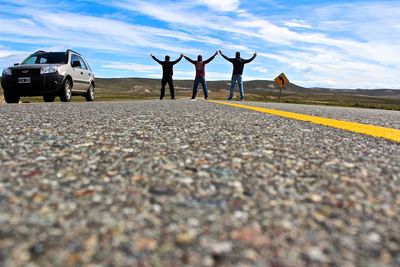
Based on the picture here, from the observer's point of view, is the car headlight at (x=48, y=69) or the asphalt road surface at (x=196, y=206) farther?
the car headlight at (x=48, y=69)

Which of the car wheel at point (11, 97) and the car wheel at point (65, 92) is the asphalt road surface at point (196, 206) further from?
the car wheel at point (11, 97)

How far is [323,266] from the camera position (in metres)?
1.25

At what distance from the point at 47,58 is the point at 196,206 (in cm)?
1389

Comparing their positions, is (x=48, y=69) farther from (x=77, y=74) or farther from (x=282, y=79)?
(x=282, y=79)

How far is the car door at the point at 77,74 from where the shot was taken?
1434cm

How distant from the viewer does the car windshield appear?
1386 centimetres

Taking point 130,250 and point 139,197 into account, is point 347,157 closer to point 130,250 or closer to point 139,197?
point 139,197

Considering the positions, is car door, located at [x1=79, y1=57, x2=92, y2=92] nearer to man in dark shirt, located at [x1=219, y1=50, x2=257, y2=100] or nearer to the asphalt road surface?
man in dark shirt, located at [x1=219, y1=50, x2=257, y2=100]

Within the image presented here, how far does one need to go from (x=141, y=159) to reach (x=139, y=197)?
2.79 feet

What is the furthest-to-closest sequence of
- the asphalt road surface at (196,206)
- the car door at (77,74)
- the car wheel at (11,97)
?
the car door at (77,74)
the car wheel at (11,97)
the asphalt road surface at (196,206)

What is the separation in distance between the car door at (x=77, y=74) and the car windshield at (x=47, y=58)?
368 millimetres

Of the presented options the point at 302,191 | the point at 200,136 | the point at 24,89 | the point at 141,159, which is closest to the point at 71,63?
the point at 24,89

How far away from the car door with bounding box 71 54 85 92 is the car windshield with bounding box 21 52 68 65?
14.5 inches

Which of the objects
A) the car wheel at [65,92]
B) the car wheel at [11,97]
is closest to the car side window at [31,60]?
the car wheel at [11,97]
